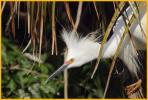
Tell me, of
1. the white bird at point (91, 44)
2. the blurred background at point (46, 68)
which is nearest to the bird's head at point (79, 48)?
the white bird at point (91, 44)

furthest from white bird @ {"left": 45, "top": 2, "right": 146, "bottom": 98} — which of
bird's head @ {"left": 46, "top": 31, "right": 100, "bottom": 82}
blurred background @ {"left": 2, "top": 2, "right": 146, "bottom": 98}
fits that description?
blurred background @ {"left": 2, "top": 2, "right": 146, "bottom": 98}

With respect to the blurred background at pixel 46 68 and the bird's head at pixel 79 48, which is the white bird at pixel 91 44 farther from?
Answer: the blurred background at pixel 46 68

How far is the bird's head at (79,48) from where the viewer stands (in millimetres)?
2764

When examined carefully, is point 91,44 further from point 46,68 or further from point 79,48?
point 46,68

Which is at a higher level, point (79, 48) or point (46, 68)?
point (79, 48)

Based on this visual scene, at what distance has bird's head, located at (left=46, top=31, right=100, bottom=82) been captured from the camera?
276 centimetres

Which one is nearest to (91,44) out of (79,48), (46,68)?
(79,48)

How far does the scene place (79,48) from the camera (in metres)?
2.79

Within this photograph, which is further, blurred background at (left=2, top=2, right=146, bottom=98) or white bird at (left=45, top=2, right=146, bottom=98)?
blurred background at (left=2, top=2, right=146, bottom=98)

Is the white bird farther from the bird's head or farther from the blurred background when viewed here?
the blurred background

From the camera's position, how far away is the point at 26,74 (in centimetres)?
332

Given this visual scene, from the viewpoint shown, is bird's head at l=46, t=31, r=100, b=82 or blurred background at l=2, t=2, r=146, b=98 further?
blurred background at l=2, t=2, r=146, b=98

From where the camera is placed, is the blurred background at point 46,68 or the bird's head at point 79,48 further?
the blurred background at point 46,68

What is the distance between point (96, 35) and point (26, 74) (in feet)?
2.21
